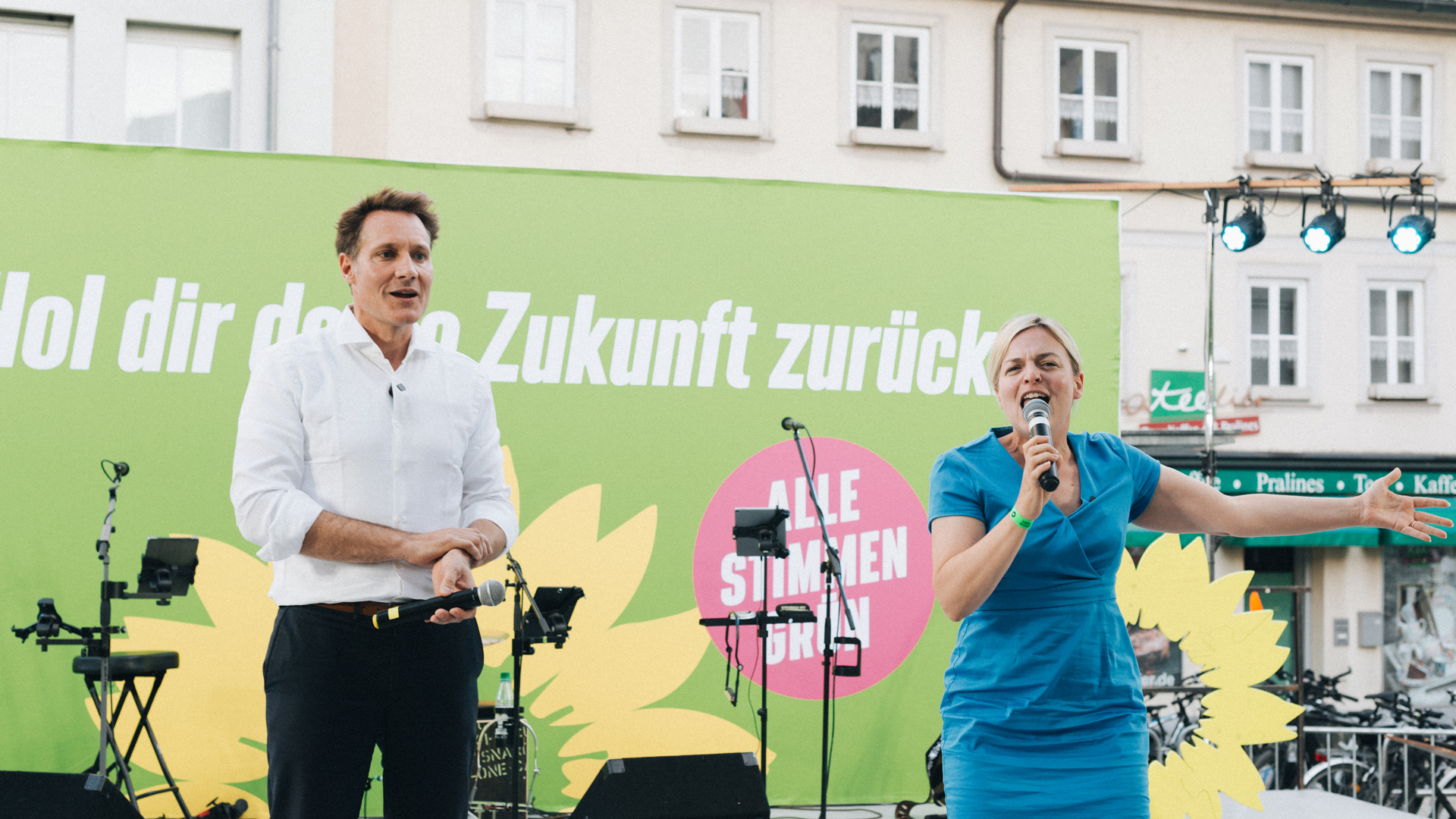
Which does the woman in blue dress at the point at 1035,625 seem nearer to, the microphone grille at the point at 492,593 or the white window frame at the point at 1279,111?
the microphone grille at the point at 492,593

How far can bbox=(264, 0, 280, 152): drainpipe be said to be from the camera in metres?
9.46

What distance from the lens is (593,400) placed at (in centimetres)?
383

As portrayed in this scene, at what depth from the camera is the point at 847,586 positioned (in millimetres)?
3938

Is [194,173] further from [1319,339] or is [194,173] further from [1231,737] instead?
[1319,339]

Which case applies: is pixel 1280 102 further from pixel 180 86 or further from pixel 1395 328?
pixel 180 86

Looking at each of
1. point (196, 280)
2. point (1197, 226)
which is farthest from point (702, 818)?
point (1197, 226)

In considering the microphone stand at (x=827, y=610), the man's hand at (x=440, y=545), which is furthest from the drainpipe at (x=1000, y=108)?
the man's hand at (x=440, y=545)

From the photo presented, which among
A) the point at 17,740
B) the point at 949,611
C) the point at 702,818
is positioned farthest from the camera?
the point at 17,740

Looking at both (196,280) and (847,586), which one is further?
(847,586)

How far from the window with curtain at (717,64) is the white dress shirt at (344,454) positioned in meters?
9.00

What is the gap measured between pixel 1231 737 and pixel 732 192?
8.01ft

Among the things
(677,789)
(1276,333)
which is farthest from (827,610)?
(1276,333)

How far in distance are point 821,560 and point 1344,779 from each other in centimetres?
488

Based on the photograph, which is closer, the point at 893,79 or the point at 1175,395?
the point at 893,79
